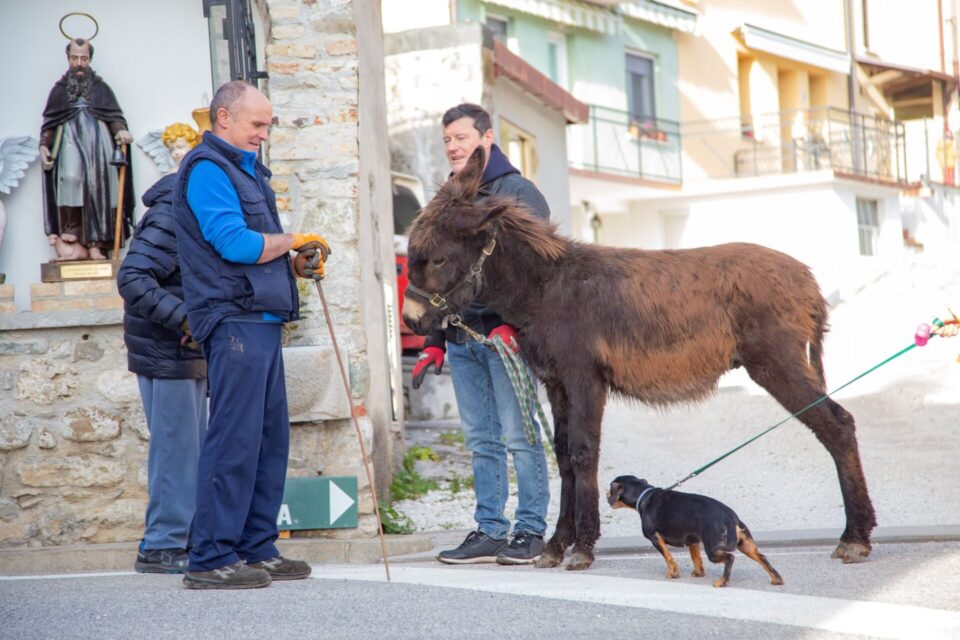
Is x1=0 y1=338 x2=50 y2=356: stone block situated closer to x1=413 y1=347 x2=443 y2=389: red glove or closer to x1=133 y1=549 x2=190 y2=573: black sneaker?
x1=133 y1=549 x2=190 y2=573: black sneaker

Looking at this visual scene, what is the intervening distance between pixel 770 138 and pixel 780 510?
912 inches

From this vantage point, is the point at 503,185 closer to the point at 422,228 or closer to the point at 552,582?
the point at 422,228

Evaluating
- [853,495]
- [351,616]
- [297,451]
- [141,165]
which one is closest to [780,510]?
[853,495]

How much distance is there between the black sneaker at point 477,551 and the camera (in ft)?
20.7

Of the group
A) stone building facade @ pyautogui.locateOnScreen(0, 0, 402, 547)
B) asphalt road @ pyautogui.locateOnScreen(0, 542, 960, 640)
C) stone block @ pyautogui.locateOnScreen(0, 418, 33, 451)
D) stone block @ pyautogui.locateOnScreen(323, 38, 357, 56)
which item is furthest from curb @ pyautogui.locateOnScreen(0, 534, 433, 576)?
stone block @ pyautogui.locateOnScreen(323, 38, 357, 56)

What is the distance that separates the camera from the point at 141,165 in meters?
8.50

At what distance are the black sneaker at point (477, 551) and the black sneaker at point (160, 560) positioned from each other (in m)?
1.31

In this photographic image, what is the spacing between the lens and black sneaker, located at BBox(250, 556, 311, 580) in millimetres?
5828

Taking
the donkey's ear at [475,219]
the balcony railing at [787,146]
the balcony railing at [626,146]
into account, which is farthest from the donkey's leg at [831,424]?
the balcony railing at [787,146]

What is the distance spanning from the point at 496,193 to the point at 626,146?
21.1 m

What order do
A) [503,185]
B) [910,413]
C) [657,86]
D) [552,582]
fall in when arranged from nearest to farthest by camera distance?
[552,582], [503,185], [910,413], [657,86]

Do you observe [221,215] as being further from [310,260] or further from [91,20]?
[91,20]

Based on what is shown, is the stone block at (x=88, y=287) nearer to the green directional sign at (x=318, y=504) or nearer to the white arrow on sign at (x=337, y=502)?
the green directional sign at (x=318, y=504)

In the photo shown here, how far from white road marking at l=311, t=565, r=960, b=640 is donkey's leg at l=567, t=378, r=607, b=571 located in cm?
16
